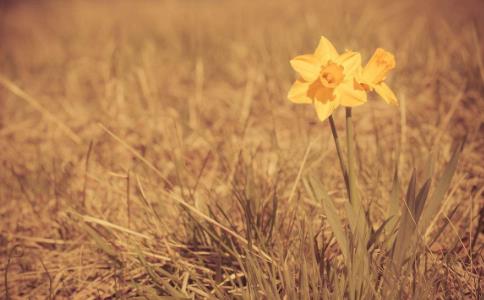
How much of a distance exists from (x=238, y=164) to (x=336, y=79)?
0.53 metres

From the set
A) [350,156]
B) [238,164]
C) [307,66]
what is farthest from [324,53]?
[238,164]

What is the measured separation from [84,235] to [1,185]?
0.53 meters

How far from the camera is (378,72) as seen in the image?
75 cm

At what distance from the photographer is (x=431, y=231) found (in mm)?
1058

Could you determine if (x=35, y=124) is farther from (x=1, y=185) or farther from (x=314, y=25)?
(x=314, y=25)

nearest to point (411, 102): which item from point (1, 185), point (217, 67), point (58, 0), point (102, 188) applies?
point (217, 67)

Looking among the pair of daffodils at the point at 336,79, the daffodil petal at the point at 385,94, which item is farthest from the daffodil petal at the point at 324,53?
the daffodil petal at the point at 385,94

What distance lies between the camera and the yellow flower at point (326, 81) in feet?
2.47

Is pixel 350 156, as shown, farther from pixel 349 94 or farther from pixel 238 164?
pixel 238 164

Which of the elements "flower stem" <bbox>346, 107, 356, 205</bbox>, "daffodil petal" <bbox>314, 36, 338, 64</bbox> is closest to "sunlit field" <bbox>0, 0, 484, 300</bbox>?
"flower stem" <bbox>346, 107, 356, 205</bbox>

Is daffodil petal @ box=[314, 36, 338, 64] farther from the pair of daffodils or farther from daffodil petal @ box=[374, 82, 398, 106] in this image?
daffodil petal @ box=[374, 82, 398, 106]

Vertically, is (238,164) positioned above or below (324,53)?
below

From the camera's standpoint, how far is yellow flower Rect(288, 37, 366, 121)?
2.47ft

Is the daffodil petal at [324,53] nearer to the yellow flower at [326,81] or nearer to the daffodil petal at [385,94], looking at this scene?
the yellow flower at [326,81]
